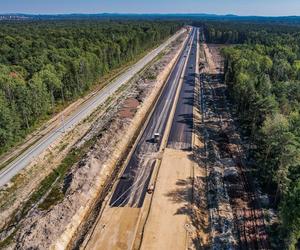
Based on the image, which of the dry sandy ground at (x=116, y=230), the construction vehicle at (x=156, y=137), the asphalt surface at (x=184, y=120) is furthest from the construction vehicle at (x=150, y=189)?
A: the construction vehicle at (x=156, y=137)

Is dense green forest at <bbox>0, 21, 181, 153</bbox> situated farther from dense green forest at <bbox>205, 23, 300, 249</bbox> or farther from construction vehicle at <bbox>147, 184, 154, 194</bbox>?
dense green forest at <bbox>205, 23, 300, 249</bbox>

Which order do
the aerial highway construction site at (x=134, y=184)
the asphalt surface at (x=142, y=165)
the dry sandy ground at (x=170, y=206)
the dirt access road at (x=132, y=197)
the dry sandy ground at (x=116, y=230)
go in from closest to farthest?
A: the dry sandy ground at (x=116, y=230) → the dry sandy ground at (x=170, y=206) → the dirt access road at (x=132, y=197) → the aerial highway construction site at (x=134, y=184) → the asphalt surface at (x=142, y=165)

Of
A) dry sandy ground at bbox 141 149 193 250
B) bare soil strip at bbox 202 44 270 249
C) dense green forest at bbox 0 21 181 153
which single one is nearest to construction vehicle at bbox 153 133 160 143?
dry sandy ground at bbox 141 149 193 250

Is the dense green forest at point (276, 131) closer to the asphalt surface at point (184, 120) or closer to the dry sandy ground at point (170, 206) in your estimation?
the dry sandy ground at point (170, 206)

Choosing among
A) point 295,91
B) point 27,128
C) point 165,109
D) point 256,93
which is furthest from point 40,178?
point 295,91

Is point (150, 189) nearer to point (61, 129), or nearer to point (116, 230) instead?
point (116, 230)
